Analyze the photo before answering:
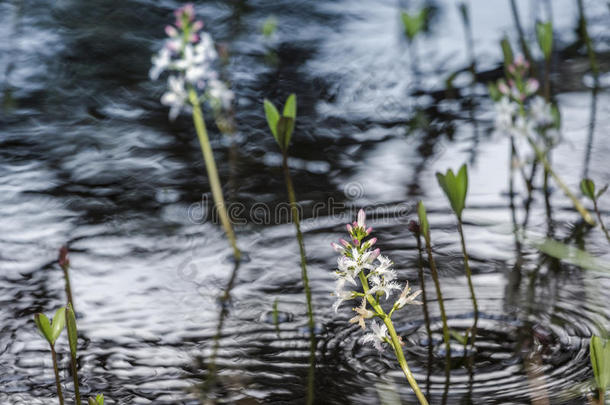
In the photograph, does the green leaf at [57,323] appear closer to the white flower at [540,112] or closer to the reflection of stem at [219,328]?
the reflection of stem at [219,328]

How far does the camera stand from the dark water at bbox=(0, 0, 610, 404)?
1609 millimetres

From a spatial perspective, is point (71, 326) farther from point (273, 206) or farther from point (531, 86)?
point (531, 86)

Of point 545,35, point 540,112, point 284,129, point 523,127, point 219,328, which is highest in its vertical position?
point 545,35

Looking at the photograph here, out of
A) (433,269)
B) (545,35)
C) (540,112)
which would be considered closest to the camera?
(433,269)

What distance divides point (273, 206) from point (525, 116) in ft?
2.62

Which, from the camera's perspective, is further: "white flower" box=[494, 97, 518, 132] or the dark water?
"white flower" box=[494, 97, 518, 132]

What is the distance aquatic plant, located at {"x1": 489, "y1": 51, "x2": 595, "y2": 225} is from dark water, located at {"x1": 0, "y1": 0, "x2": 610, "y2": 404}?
0.29 feet

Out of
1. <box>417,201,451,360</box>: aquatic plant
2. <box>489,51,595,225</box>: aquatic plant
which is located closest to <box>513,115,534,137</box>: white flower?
<box>489,51,595,225</box>: aquatic plant

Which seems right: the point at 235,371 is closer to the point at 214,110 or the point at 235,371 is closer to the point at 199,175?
the point at 199,175

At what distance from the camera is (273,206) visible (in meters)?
2.47

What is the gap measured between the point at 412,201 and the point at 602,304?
79 cm

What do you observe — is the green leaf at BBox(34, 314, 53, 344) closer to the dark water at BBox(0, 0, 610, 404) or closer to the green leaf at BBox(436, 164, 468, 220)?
the dark water at BBox(0, 0, 610, 404)

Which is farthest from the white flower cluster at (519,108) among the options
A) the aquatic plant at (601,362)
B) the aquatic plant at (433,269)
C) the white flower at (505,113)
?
the aquatic plant at (601,362)

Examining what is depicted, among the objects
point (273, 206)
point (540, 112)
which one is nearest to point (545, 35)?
point (540, 112)
